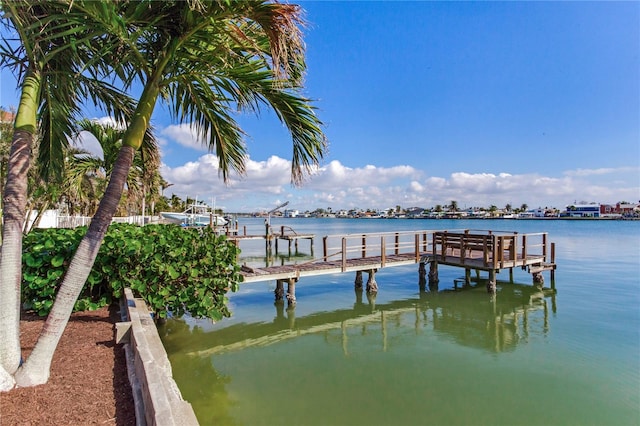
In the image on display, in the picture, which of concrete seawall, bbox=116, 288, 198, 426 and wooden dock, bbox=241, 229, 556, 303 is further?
wooden dock, bbox=241, 229, 556, 303

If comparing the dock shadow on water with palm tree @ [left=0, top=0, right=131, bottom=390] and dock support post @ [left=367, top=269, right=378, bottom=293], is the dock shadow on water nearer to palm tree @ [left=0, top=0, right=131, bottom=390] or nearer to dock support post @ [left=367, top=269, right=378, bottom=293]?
dock support post @ [left=367, top=269, right=378, bottom=293]

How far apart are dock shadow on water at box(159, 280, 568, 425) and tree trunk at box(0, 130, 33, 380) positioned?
8.87ft

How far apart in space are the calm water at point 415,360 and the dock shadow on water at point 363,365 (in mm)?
27

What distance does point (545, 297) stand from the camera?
515 inches

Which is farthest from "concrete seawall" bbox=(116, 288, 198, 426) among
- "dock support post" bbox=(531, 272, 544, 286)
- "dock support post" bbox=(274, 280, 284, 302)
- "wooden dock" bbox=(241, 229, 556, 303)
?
"dock support post" bbox=(531, 272, 544, 286)

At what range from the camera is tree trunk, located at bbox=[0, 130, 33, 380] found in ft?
10.0

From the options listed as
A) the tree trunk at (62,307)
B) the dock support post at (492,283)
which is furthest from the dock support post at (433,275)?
the tree trunk at (62,307)

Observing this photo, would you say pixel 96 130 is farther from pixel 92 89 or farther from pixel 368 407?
pixel 368 407

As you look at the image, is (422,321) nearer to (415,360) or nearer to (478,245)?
(415,360)

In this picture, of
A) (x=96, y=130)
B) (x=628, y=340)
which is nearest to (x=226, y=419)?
(x=628, y=340)

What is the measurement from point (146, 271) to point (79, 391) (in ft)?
8.91

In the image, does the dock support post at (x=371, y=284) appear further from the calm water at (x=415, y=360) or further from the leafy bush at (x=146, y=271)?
the leafy bush at (x=146, y=271)

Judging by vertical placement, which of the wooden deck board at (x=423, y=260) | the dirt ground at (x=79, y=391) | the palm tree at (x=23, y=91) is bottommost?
the wooden deck board at (x=423, y=260)

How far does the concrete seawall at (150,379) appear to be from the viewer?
243cm
